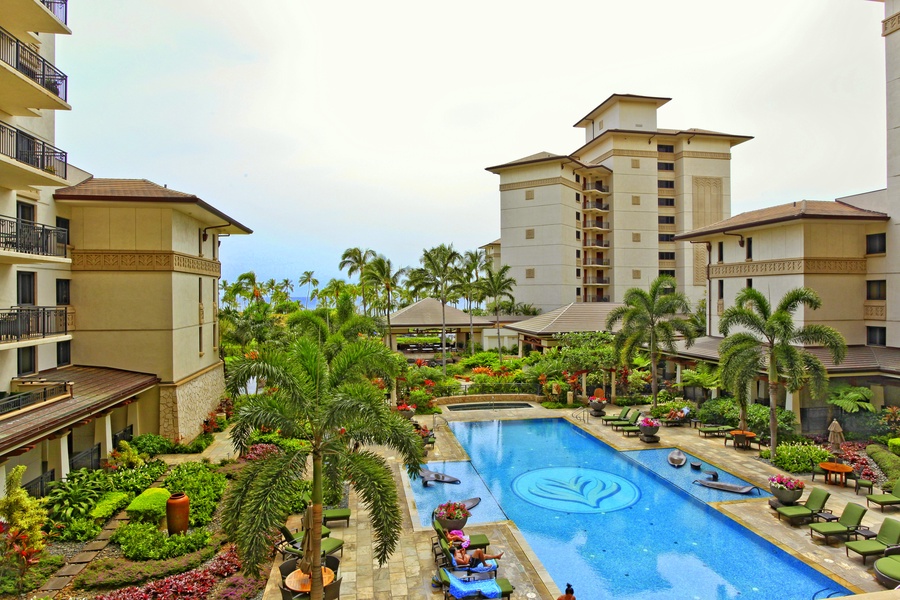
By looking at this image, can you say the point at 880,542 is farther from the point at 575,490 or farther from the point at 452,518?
the point at 452,518

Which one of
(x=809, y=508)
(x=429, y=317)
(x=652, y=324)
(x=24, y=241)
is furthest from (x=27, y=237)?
(x=429, y=317)

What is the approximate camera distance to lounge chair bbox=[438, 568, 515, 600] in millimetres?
9562

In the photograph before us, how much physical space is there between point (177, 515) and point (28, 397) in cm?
573

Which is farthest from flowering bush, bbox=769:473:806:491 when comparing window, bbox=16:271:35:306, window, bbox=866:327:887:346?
window, bbox=16:271:35:306

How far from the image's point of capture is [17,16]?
14.7 m

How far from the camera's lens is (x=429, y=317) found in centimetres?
4538

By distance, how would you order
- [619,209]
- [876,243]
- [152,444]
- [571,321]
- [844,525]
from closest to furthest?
[844,525], [152,444], [876,243], [571,321], [619,209]

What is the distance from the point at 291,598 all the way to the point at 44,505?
8.18m

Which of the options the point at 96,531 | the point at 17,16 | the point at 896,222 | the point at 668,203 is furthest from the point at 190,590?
the point at 668,203

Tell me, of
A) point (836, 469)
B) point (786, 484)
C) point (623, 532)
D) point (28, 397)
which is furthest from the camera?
point (836, 469)

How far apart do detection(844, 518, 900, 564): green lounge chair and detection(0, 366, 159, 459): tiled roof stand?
18.3 meters

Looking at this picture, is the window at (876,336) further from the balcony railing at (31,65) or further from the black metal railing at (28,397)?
the balcony railing at (31,65)

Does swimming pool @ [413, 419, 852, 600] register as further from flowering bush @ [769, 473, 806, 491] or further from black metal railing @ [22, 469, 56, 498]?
black metal railing @ [22, 469, 56, 498]

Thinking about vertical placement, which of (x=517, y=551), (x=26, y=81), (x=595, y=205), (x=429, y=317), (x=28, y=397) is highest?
(x=595, y=205)
